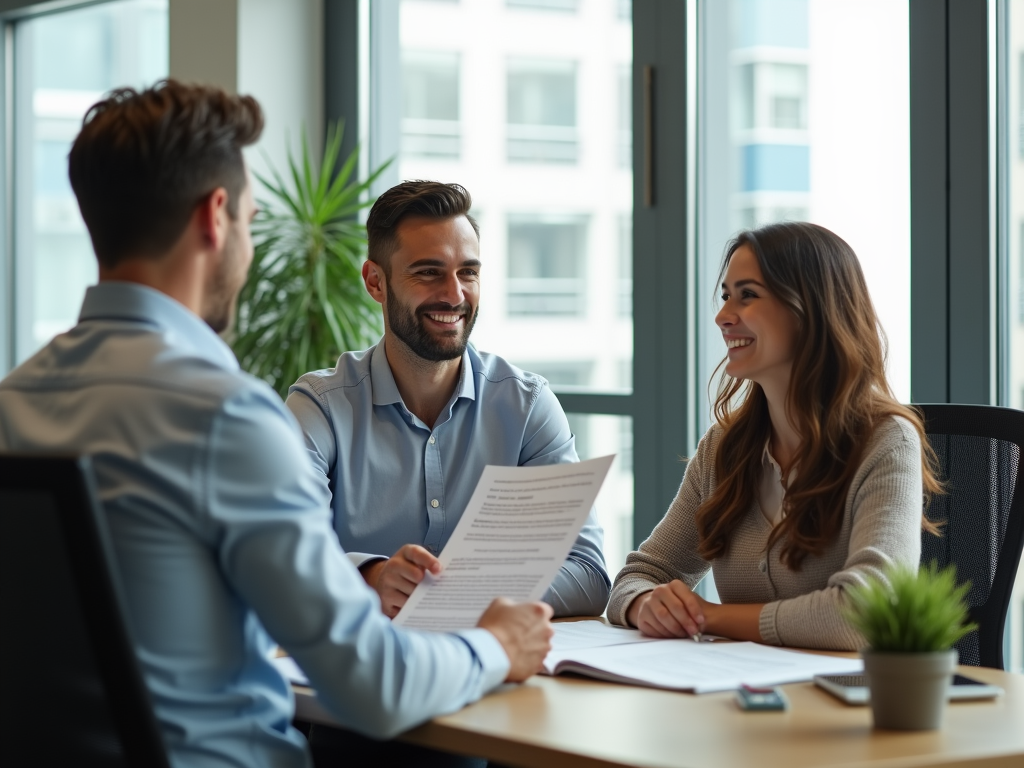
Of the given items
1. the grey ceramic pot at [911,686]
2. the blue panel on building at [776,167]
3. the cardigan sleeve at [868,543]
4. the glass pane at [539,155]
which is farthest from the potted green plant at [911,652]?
the glass pane at [539,155]

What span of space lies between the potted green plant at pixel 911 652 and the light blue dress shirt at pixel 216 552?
48 centimetres

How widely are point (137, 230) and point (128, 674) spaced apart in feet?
1.69

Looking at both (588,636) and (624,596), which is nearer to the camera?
(588,636)

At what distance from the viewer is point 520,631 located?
1.51 meters

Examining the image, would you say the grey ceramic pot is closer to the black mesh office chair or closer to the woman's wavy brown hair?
the woman's wavy brown hair

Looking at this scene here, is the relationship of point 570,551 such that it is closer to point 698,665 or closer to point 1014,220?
point 698,665

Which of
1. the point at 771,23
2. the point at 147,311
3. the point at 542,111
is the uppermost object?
the point at 771,23

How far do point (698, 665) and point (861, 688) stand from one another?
23 centimetres

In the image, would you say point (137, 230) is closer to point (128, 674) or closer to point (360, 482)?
point (128, 674)

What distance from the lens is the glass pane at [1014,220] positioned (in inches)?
115

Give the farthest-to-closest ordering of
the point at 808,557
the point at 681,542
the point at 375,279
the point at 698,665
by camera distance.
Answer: the point at 375,279
the point at 681,542
the point at 808,557
the point at 698,665

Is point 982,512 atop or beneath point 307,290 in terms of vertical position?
beneath

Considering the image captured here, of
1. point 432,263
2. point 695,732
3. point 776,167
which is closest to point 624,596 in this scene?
point 695,732

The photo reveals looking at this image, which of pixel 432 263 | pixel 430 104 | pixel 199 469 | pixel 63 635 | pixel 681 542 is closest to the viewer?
pixel 63 635
